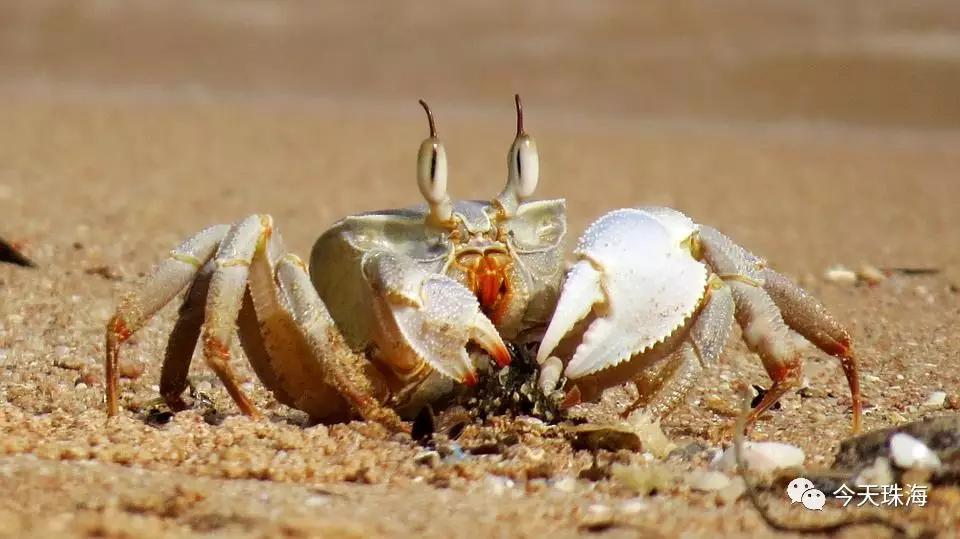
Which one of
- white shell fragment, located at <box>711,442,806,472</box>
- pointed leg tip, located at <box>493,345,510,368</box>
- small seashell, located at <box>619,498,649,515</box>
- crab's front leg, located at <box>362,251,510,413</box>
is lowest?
small seashell, located at <box>619,498,649,515</box>

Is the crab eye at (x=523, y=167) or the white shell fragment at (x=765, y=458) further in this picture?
the crab eye at (x=523, y=167)

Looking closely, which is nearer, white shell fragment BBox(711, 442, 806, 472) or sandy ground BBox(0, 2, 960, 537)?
sandy ground BBox(0, 2, 960, 537)

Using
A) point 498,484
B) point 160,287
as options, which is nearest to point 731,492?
point 498,484

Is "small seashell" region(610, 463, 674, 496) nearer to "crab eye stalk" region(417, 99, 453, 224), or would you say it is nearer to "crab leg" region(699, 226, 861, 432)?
"crab leg" region(699, 226, 861, 432)

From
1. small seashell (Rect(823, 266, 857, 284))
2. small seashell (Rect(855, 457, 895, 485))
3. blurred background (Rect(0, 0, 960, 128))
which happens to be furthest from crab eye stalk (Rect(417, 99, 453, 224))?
blurred background (Rect(0, 0, 960, 128))

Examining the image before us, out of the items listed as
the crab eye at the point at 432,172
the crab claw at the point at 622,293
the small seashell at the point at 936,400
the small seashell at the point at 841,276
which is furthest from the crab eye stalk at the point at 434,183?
the small seashell at the point at 841,276

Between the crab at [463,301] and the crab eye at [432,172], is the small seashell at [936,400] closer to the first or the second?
the crab at [463,301]
